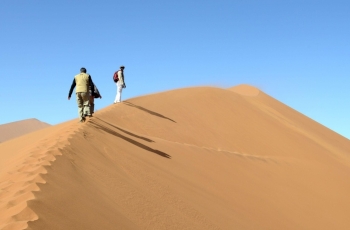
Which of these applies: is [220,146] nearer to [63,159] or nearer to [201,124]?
[201,124]

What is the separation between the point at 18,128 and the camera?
68.8 metres

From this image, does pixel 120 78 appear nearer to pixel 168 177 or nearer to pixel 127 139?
pixel 127 139

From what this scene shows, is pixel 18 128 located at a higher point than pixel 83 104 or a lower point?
lower

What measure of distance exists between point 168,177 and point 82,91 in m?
2.69

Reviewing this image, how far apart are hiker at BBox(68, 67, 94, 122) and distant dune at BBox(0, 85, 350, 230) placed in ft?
1.16

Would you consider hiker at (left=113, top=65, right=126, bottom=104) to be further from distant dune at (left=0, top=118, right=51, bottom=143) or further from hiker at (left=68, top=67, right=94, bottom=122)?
distant dune at (left=0, top=118, right=51, bottom=143)

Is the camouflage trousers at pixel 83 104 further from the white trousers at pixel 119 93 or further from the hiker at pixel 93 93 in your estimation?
the white trousers at pixel 119 93

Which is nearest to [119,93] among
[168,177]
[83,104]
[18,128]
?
[83,104]

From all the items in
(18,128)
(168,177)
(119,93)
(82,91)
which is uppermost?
(119,93)

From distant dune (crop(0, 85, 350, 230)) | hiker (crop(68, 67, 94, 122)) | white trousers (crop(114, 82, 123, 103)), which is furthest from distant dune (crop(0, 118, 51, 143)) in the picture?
hiker (crop(68, 67, 94, 122))

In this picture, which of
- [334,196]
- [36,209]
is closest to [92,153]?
[36,209]

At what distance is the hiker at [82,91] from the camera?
755 cm

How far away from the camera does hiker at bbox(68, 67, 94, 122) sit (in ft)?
24.8

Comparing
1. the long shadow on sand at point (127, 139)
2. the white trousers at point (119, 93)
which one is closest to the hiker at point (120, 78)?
the white trousers at point (119, 93)
